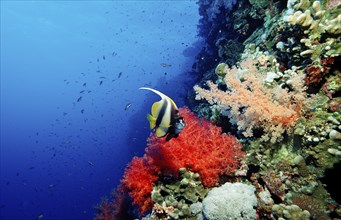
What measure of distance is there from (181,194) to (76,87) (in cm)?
13936

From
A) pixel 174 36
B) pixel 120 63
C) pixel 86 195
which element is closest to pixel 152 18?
pixel 174 36

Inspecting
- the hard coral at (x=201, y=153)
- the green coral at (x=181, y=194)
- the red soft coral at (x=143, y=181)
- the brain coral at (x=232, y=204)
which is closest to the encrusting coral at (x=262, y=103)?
the hard coral at (x=201, y=153)

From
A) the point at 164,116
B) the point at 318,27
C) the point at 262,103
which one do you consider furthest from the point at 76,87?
the point at 164,116

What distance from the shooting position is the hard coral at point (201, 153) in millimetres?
3773

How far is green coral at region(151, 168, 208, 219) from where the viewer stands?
373cm

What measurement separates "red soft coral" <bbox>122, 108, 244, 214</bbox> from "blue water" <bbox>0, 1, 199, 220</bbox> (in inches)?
268

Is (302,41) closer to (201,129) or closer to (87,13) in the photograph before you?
(201,129)

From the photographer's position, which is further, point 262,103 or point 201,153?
point 201,153

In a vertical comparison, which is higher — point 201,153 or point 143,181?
point 201,153

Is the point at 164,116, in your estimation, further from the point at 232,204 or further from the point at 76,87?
the point at 76,87

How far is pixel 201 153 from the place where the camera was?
12.6 ft

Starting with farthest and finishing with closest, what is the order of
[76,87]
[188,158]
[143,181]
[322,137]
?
[76,87] < [143,181] < [188,158] < [322,137]

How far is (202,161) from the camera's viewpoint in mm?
3768

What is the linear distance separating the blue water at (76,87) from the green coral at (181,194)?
23.2 feet
